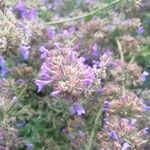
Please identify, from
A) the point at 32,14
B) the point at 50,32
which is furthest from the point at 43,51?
the point at 32,14

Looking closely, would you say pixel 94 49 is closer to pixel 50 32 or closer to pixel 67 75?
pixel 50 32

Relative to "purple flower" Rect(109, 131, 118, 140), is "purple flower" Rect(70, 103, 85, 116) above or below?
above

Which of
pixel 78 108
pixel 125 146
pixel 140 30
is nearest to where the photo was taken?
pixel 125 146

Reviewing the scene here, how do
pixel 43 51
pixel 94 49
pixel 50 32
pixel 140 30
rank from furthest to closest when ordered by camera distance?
1. pixel 140 30
2. pixel 94 49
3. pixel 50 32
4. pixel 43 51

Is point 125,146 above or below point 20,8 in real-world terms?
below

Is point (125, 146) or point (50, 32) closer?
point (125, 146)

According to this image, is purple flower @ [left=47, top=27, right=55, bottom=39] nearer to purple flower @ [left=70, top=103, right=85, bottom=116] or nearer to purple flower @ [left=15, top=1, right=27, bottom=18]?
purple flower @ [left=15, top=1, right=27, bottom=18]

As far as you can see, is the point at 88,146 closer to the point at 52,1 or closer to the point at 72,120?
the point at 72,120

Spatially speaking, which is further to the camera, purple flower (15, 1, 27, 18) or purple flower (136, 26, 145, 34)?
purple flower (136, 26, 145, 34)

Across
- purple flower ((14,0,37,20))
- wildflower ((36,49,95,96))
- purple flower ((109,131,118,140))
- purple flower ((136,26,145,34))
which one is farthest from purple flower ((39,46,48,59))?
purple flower ((136,26,145,34))

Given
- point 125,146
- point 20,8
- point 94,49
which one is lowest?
point 125,146

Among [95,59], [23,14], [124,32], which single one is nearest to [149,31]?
[124,32]
